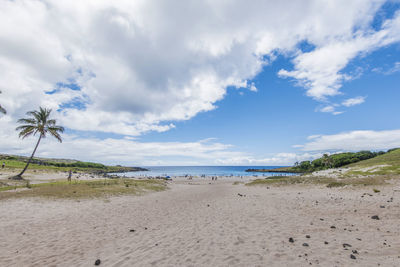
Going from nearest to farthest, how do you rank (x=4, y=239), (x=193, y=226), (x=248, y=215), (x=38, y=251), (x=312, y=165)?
(x=38, y=251) → (x=4, y=239) → (x=193, y=226) → (x=248, y=215) → (x=312, y=165)

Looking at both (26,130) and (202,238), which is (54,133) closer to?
(26,130)

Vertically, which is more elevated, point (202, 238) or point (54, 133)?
point (54, 133)

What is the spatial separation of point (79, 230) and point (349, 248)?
14.1 meters

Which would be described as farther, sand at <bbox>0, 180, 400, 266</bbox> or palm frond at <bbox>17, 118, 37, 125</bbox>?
palm frond at <bbox>17, 118, 37, 125</bbox>

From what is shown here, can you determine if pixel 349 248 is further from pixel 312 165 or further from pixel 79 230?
pixel 312 165

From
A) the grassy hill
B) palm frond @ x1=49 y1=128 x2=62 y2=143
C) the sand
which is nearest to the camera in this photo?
the sand

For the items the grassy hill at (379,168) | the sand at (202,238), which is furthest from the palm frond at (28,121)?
the grassy hill at (379,168)

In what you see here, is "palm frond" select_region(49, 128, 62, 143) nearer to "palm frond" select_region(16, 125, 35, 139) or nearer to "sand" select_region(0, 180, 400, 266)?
"palm frond" select_region(16, 125, 35, 139)

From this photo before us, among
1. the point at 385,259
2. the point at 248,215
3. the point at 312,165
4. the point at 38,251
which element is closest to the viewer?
the point at 385,259

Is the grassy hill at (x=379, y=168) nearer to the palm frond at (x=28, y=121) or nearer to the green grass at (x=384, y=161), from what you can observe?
the green grass at (x=384, y=161)

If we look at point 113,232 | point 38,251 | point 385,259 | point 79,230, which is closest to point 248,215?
point 385,259

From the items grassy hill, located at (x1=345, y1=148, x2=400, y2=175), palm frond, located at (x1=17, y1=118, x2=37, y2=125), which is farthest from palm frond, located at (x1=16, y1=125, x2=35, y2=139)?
grassy hill, located at (x1=345, y1=148, x2=400, y2=175)

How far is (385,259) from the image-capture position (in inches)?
254

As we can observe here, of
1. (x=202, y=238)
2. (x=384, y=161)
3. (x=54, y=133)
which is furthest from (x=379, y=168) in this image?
(x=54, y=133)
